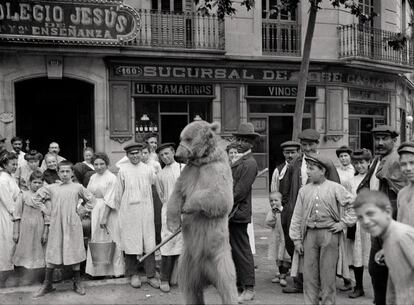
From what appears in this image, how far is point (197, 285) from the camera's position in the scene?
525 cm

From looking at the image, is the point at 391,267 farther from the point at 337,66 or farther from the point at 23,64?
the point at 337,66

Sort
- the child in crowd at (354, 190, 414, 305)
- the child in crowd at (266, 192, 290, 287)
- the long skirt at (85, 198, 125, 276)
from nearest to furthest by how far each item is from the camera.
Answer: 1. the child in crowd at (354, 190, 414, 305)
2. the child in crowd at (266, 192, 290, 287)
3. the long skirt at (85, 198, 125, 276)

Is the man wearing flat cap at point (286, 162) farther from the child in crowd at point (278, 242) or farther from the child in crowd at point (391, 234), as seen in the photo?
the child in crowd at point (391, 234)

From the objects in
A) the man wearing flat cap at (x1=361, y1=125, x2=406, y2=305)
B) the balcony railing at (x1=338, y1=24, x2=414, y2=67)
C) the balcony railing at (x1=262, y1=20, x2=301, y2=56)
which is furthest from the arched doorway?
the man wearing flat cap at (x1=361, y1=125, x2=406, y2=305)

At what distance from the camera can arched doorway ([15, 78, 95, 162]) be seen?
53.7 ft

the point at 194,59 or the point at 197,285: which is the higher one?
the point at 194,59

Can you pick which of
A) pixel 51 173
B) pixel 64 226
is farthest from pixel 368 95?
pixel 64 226

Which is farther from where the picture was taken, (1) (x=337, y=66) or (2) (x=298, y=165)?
(1) (x=337, y=66)

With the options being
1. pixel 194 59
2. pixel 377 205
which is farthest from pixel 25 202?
pixel 194 59

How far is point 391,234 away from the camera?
3.57 m

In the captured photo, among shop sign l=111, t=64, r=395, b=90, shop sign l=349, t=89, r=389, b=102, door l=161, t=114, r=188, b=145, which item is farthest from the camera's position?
shop sign l=349, t=89, r=389, b=102

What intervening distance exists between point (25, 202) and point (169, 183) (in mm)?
1816

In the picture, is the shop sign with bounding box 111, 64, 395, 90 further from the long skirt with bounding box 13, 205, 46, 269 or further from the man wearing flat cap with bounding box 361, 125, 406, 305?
the man wearing flat cap with bounding box 361, 125, 406, 305

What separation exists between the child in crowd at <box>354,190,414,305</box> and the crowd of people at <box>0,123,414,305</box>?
188 cm
